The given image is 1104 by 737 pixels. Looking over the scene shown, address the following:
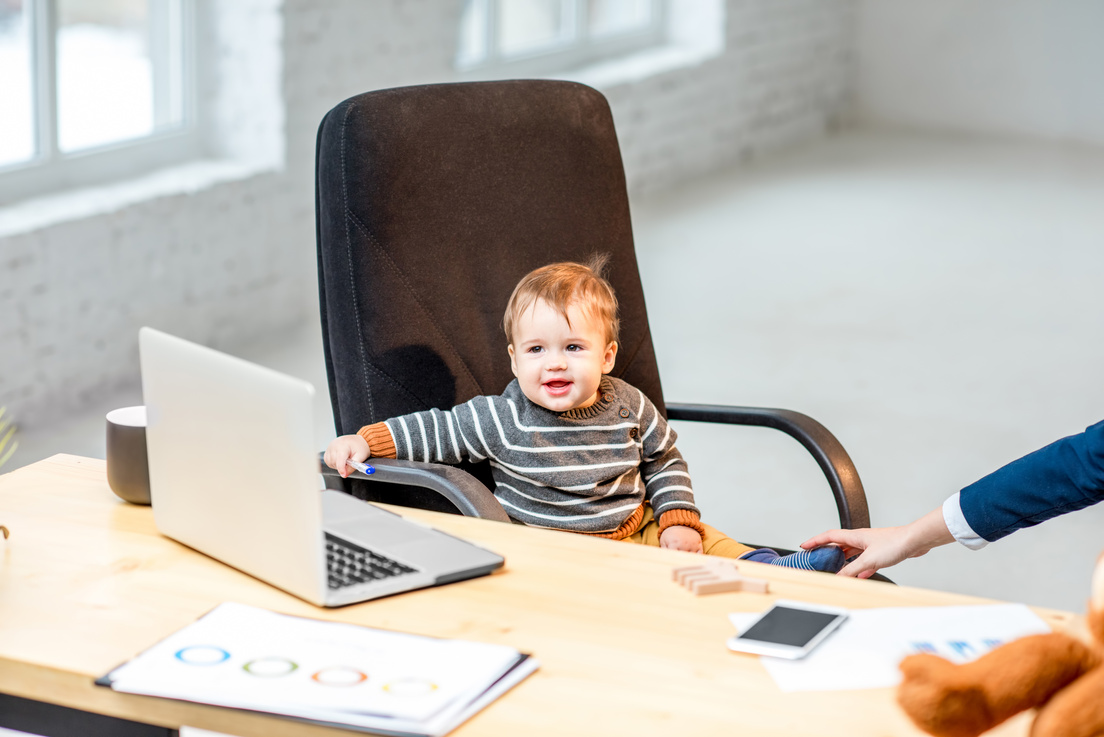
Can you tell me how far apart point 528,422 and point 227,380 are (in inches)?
25.4

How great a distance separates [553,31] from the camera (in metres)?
5.84

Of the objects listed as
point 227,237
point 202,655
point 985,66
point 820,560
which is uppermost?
point 985,66

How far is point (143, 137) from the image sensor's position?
3848 millimetres

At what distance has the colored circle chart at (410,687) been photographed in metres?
0.97

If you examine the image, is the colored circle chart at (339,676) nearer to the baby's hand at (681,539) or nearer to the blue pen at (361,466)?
the blue pen at (361,466)

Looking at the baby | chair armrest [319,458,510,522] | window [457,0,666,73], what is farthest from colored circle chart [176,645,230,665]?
window [457,0,666,73]

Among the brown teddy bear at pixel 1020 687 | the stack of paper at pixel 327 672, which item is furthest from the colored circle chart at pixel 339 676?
the brown teddy bear at pixel 1020 687

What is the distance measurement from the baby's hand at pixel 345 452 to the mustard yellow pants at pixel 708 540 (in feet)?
1.26

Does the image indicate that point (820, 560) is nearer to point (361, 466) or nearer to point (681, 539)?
point (681, 539)

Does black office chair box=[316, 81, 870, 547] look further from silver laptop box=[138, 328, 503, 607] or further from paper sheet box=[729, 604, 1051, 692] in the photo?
paper sheet box=[729, 604, 1051, 692]

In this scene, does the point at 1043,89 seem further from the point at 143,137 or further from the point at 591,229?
the point at 591,229

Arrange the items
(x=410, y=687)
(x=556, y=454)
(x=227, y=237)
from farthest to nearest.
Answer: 1. (x=227, y=237)
2. (x=556, y=454)
3. (x=410, y=687)

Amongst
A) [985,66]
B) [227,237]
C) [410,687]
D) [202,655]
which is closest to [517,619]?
[410,687]

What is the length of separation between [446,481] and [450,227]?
46 cm
